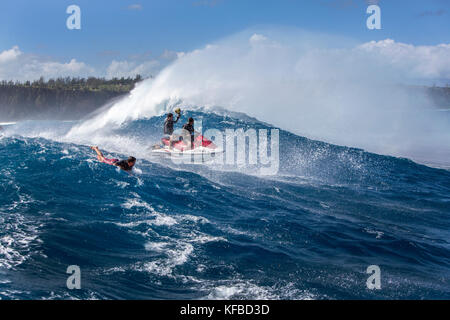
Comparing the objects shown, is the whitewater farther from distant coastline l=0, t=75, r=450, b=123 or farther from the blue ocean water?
distant coastline l=0, t=75, r=450, b=123

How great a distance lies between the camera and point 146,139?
77.6 feet

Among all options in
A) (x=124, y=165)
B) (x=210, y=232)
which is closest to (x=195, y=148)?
(x=124, y=165)

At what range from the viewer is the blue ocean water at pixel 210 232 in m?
6.87

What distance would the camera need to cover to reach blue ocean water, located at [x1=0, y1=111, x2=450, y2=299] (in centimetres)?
687

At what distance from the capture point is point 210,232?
31.8 feet

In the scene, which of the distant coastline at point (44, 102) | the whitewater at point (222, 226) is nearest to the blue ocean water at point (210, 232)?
the whitewater at point (222, 226)

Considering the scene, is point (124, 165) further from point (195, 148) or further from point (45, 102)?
point (45, 102)

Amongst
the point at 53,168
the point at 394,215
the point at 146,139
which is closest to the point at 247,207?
the point at 394,215

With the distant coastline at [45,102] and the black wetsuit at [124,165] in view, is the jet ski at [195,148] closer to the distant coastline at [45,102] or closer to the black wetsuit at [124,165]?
the black wetsuit at [124,165]

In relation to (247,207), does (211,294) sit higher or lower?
lower

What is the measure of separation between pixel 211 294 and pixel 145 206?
218 inches

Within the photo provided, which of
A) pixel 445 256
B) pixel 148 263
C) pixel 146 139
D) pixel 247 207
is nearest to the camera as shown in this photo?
pixel 148 263

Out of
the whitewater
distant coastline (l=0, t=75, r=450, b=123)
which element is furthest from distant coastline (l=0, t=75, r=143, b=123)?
the whitewater
